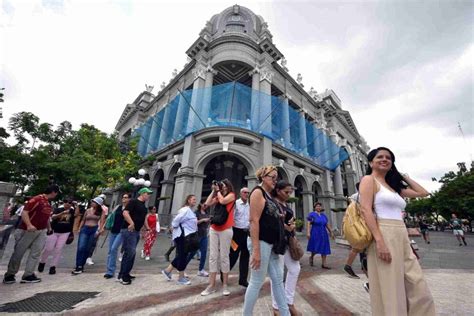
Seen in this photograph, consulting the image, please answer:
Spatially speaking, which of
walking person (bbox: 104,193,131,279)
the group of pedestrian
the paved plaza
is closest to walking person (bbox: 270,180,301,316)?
the group of pedestrian

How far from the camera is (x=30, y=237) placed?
3971 millimetres

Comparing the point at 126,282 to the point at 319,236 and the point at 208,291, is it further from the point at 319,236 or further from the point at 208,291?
the point at 319,236

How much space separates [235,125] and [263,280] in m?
15.5

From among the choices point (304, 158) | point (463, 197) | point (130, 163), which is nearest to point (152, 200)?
point (130, 163)

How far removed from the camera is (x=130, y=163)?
19.6 m

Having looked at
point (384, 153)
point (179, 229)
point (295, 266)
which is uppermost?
point (384, 153)

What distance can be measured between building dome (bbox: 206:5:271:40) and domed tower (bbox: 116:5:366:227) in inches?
4.8

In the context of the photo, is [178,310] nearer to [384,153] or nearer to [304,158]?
[384,153]

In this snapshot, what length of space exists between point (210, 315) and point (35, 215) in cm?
385

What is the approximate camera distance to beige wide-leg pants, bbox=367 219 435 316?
1.67m

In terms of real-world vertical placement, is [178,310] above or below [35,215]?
below

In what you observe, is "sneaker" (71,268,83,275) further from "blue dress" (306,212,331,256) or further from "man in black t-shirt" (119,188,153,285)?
"blue dress" (306,212,331,256)

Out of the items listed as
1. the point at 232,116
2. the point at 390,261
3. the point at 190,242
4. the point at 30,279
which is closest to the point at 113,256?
the point at 30,279

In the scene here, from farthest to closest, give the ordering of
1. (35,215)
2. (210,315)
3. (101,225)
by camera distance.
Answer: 1. (101,225)
2. (35,215)
3. (210,315)
